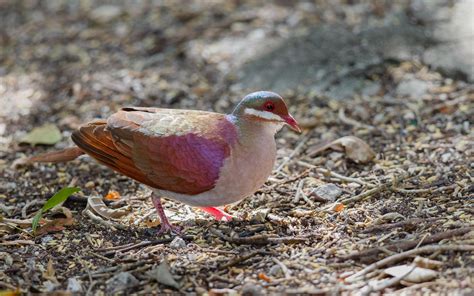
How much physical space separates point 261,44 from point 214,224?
11.1 feet

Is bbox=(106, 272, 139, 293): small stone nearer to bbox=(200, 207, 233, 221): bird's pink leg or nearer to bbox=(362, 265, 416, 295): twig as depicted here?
bbox=(200, 207, 233, 221): bird's pink leg

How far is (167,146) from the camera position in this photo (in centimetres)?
460

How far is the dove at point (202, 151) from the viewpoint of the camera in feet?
14.8

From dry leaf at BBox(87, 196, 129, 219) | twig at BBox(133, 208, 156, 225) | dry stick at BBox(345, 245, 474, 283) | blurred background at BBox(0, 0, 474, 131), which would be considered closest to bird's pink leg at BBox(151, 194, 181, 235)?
twig at BBox(133, 208, 156, 225)

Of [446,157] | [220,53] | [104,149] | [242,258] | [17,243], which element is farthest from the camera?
[220,53]

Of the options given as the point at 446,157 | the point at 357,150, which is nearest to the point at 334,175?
the point at 357,150

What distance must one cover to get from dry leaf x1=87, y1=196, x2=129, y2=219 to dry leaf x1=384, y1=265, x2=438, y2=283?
77.2 inches

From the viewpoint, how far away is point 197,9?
876cm

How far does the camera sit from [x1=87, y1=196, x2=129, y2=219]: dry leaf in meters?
4.98

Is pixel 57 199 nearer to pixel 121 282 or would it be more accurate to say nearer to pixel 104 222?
pixel 104 222

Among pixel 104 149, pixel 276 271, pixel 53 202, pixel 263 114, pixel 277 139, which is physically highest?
pixel 263 114

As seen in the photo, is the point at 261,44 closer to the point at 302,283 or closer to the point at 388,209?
the point at 388,209

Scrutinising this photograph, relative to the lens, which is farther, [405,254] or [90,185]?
[90,185]

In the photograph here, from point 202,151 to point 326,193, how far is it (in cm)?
104
